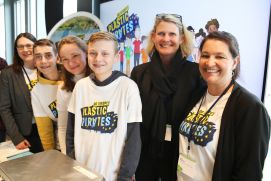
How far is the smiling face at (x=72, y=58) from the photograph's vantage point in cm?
147

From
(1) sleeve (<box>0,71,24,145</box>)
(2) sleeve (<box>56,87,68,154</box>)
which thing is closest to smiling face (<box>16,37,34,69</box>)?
(1) sleeve (<box>0,71,24,145</box>)

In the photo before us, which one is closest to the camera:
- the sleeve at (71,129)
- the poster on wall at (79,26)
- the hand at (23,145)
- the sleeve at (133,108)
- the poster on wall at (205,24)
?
the sleeve at (133,108)

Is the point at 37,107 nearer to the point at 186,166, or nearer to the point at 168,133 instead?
the point at 168,133

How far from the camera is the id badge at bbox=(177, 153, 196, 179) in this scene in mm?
1152

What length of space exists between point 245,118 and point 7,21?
5.91 metres

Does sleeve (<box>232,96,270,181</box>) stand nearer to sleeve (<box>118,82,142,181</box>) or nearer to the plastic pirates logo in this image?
the plastic pirates logo

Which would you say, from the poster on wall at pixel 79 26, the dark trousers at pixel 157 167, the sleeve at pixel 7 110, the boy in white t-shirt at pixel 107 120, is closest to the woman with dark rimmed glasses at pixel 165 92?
the dark trousers at pixel 157 167

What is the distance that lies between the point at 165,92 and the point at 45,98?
85 centimetres

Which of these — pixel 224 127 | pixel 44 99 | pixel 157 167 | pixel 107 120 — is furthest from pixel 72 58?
pixel 224 127

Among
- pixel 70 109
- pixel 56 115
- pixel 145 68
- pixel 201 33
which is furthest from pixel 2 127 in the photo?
pixel 201 33

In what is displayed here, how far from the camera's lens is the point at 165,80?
4.52 feet

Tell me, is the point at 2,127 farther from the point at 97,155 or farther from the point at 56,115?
the point at 97,155

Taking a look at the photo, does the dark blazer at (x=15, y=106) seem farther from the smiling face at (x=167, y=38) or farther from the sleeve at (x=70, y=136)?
the smiling face at (x=167, y=38)

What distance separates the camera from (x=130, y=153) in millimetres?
1189
